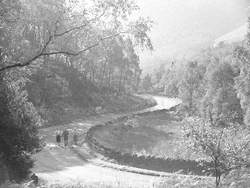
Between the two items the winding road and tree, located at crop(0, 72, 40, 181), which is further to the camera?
the winding road

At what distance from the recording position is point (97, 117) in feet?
232

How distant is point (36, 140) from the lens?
19.7 metres

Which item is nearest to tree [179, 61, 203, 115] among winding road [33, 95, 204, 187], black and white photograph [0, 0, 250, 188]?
black and white photograph [0, 0, 250, 188]

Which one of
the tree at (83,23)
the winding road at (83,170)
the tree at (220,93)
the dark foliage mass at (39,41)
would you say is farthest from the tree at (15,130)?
the tree at (220,93)

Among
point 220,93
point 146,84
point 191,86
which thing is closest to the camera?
point 220,93

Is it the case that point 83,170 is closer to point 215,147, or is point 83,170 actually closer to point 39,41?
point 215,147

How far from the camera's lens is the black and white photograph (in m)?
15.5

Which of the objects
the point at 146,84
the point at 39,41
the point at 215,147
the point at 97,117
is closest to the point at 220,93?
the point at 97,117

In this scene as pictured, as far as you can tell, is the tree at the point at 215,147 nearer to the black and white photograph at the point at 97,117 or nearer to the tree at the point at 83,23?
the black and white photograph at the point at 97,117

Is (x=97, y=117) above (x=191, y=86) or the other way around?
the other way around

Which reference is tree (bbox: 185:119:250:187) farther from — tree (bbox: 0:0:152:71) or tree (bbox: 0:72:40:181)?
tree (bbox: 0:0:152:71)

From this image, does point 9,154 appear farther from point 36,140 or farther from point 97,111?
point 97,111

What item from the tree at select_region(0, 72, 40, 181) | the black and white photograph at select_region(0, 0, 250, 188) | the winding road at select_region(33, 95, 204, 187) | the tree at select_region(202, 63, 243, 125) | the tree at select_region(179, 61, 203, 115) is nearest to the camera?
the black and white photograph at select_region(0, 0, 250, 188)

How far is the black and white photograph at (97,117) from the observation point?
50.8ft
